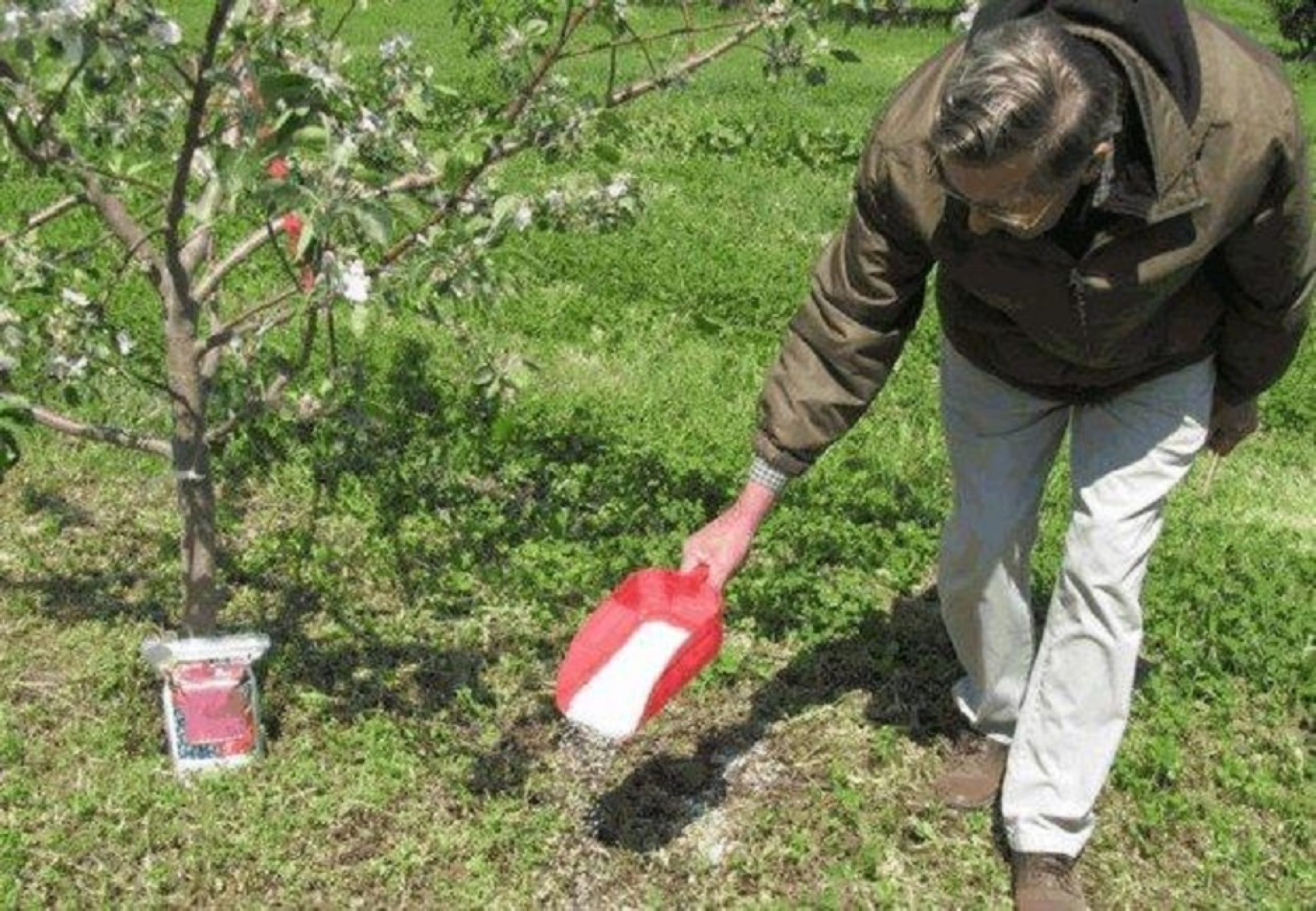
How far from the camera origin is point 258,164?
2332 mm

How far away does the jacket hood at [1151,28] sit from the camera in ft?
8.11

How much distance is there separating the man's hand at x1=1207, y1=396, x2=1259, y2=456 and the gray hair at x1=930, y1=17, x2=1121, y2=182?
98cm

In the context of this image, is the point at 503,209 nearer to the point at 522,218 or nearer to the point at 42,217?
the point at 522,218

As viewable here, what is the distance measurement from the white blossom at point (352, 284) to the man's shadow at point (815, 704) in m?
1.48

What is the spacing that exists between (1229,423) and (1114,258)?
84cm

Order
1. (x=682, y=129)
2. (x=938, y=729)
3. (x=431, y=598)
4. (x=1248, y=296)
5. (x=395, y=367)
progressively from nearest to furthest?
1. (x=1248, y=296)
2. (x=938, y=729)
3. (x=431, y=598)
4. (x=395, y=367)
5. (x=682, y=129)

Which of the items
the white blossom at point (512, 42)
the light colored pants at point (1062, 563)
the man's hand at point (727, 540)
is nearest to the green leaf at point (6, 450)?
the man's hand at point (727, 540)

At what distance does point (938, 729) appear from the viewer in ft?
12.8

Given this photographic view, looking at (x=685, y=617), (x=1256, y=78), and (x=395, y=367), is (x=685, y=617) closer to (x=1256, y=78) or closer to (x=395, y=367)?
(x=1256, y=78)

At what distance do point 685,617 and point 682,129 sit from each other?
8067 millimetres

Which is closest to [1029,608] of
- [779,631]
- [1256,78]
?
[779,631]

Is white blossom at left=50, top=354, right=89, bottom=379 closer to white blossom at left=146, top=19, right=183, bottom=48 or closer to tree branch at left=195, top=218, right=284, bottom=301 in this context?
tree branch at left=195, top=218, right=284, bottom=301

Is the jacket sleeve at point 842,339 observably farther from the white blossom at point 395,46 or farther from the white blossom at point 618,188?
the white blossom at point 395,46

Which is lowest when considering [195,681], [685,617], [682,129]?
[682,129]
